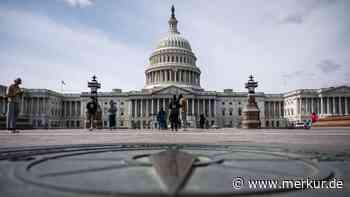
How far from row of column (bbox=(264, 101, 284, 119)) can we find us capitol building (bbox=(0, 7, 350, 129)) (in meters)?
0.56

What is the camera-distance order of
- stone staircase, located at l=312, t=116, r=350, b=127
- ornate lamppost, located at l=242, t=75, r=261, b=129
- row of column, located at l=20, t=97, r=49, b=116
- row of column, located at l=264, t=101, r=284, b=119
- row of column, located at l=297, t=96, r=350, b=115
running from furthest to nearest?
row of column, located at l=264, t=101, r=284, b=119, row of column, located at l=20, t=97, r=49, b=116, row of column, located at l=297, t=96, r=350, b=115, ornate lamppost, located at l=242, t=75, r=261, b=129, stone staircase, located at l=312, t=116, r=350, b=127

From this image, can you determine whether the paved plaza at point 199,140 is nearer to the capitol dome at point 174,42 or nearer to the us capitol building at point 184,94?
the us capitol building at point 184,94

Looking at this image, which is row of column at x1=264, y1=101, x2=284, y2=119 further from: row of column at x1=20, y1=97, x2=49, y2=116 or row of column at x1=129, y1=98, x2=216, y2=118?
row of column at x1=20, y1=97, x2=49, y2=116

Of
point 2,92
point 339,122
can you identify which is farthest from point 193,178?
point 2,92

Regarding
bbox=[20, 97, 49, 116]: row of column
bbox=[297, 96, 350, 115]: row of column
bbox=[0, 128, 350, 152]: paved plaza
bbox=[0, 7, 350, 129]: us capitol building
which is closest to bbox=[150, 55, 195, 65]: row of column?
bbox=[0, 7, 350, 129]: us capitol building

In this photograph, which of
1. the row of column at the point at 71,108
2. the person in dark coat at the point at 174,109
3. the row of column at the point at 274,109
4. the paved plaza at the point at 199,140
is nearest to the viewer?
the paved plaza at the point at 199,140

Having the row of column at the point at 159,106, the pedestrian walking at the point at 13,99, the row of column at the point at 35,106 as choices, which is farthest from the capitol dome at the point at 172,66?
the pedestrian walking at the point at 13,99

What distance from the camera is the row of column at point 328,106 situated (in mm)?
97125

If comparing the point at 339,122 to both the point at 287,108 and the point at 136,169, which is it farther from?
the point at 287,108

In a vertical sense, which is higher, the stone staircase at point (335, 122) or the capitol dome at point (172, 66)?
the capitol dome at point (172, 66)

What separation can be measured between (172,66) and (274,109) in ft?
149

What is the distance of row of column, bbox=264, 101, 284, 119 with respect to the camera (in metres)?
108

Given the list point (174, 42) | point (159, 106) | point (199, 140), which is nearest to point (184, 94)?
point (159, 106)

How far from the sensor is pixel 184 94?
92062 millimetres
